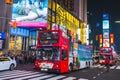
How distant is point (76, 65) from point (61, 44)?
5831 mm

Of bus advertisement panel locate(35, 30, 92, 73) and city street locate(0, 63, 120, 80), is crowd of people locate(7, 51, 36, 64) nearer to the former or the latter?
→ city street locate(0, 63, 120, 80)

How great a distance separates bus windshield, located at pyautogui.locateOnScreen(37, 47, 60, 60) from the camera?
2361 centimetres

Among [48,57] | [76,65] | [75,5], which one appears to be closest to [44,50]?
[48,57]

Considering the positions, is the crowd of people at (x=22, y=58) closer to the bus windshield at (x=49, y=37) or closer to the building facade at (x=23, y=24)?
the building facade at (x=23, y=24)

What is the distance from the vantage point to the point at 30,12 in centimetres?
5422

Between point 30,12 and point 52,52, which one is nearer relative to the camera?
point 52,52

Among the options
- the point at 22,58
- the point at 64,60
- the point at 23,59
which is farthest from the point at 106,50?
the point at 64,60

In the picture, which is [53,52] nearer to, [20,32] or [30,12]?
[20,32]

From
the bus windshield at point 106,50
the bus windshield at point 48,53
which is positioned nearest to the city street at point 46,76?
the bus windshield at point 48,53

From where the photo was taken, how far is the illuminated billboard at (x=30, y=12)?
53656 millimetres

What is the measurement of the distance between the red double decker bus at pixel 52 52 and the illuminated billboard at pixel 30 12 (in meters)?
29.4

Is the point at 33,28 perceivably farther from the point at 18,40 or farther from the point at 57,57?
the point at 57,57

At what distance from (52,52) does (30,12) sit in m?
31.6

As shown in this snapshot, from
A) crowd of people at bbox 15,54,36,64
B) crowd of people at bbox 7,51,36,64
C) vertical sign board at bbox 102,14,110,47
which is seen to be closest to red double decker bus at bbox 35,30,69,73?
crowd of people at bbox 7,51,36,64
